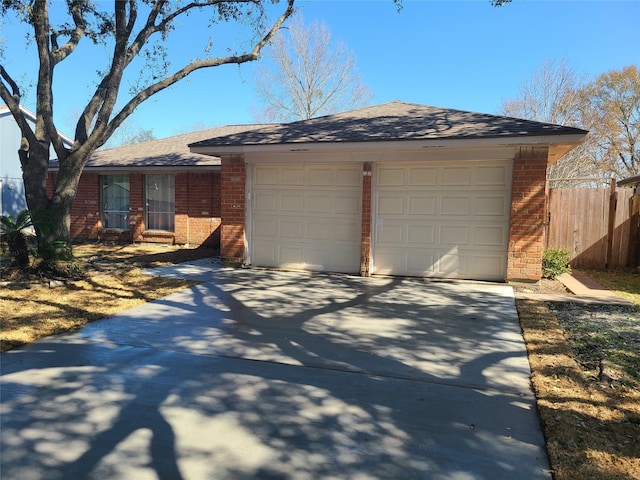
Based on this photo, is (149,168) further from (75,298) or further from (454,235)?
(454,235)

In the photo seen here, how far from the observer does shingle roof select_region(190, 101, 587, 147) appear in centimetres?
779

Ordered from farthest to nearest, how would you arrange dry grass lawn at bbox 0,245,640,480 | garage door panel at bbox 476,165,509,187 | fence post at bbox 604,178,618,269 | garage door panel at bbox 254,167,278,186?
1. fence post at bbox 604,178,618,269
2. garage door panel at bbox 254,167,278,186
3. garage door panel at bbox 476,165,509,187
4. dry grass lawn at bbox 0,245,640,480

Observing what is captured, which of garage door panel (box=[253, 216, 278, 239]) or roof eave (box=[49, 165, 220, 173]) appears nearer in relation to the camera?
garage door panel (box=[253, 216, 278, 239])

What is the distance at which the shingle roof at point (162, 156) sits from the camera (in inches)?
556

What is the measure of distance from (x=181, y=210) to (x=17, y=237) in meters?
6.63

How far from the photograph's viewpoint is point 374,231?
9.13m

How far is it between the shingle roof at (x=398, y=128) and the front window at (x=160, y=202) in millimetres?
5715

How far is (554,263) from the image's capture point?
8797 millimetres

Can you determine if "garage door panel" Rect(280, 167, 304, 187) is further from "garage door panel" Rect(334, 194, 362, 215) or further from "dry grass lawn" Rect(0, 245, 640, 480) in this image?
"dry grass lawn" Rect(0, 245, 640, 480)

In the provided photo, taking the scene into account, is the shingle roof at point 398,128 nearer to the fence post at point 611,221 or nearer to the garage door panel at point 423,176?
the garage door panel at point 423,176

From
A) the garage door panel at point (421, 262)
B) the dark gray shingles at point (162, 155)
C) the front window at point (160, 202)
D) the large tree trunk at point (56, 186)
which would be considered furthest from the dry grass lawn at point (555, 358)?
the dark gray shingles at point (162, 155)

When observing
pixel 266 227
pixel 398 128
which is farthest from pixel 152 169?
pixel 398 128

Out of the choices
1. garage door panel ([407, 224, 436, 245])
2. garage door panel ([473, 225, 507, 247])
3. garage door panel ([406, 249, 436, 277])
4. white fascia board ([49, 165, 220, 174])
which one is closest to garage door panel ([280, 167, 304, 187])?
garage door panel ([407, 224, 436, 245])

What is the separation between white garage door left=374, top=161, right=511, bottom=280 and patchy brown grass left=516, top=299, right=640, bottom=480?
12.7ft
